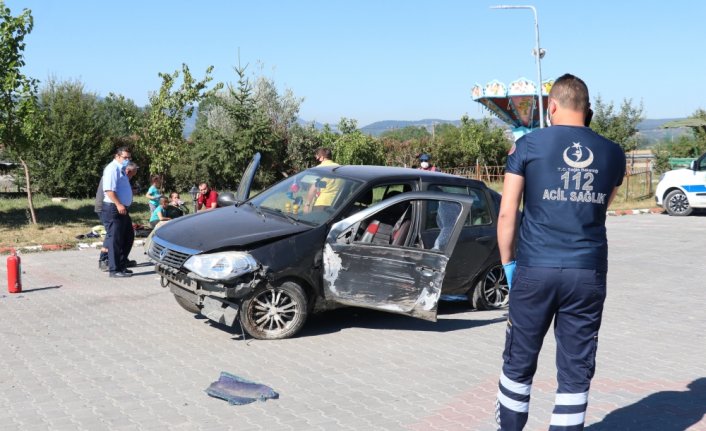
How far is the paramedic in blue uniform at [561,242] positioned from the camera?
12.9 feet

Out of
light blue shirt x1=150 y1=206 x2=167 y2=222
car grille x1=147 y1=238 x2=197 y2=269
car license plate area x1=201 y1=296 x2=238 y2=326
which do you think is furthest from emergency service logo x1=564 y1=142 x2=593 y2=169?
light blue shirt x1=150 y1=206 x2=167 y2=222

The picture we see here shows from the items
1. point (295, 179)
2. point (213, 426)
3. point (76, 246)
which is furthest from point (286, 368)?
point (76, 246)

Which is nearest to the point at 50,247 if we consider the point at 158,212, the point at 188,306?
the point at 158,212

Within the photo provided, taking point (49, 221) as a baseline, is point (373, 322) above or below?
below

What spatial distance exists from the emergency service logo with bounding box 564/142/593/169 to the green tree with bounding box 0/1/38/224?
14.7 metres

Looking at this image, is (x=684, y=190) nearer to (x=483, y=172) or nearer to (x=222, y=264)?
(x=222, y=264)

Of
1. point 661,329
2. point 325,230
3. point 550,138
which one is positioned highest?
point 550,138

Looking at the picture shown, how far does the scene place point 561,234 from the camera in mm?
3953

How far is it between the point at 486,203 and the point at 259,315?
3237mm

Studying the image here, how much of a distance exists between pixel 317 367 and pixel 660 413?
2766 mm

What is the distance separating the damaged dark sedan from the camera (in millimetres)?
7070

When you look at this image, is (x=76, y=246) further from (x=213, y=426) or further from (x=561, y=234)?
(x=561, y=234)

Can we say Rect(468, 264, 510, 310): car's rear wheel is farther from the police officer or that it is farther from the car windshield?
the police officer

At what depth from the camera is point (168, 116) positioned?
2086 centimetres
